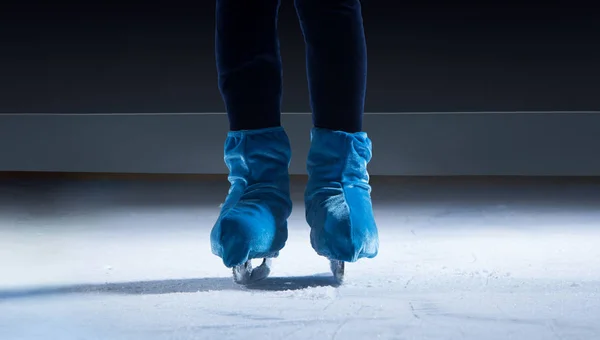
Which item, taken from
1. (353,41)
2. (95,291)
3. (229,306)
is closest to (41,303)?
(95,291)

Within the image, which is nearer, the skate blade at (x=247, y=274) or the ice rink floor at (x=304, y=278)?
the ice rink floor at (x=304, y=278)

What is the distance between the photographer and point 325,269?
1.10 meters

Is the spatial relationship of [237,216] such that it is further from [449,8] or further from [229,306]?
[449,8]

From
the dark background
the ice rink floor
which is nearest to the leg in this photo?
the ice rink floor

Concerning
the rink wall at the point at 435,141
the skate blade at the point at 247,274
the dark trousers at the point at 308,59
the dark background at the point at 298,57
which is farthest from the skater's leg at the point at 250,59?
the dark background at the point at 298,57

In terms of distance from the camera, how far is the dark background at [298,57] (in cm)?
246

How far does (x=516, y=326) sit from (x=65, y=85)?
2.07 meters

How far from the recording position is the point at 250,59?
3.33 ft

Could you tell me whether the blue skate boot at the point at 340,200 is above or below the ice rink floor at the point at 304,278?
above

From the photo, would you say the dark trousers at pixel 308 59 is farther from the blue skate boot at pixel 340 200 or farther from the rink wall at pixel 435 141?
the rink wall at pixel 435 141

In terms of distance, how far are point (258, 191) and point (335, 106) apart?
0.13m

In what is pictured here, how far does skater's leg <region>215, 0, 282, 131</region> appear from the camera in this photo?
101 centimetres

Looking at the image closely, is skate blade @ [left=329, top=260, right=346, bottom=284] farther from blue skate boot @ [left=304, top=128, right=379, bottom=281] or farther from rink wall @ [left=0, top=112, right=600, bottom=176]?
rink wall @ [left=0, top=112, right=600, bottom=176]

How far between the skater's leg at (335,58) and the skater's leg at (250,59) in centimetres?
5
